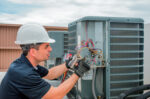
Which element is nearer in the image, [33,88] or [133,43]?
[33,88]

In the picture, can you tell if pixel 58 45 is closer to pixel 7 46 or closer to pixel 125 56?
pixel 125 56

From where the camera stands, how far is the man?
1.88 metres

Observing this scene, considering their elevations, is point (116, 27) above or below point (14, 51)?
above

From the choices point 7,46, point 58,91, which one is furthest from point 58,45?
point 7,46

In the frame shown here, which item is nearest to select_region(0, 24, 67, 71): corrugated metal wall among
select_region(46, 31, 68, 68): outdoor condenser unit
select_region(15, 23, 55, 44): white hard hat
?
select_region(46, 31, 68, 68): outdoor condenser unit

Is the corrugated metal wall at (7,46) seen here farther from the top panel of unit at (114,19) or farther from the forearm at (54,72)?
the forearm at (54,72)

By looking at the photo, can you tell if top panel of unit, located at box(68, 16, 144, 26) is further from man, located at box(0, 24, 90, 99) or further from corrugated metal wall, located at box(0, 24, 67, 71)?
corrugated metal wall, located at box(0, 24, 67, 71)

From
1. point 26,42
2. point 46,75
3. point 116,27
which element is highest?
point 116,27

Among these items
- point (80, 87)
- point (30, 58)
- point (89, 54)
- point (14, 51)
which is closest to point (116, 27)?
point (89, 54)

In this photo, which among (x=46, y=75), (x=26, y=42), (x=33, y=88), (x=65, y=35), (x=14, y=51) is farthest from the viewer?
(x=14, y=51)

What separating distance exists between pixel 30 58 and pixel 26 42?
0.19 meters

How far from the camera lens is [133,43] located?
3781 millimetres

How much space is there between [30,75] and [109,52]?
2.05m

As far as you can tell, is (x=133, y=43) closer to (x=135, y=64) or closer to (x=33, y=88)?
(x=135, y=64)
